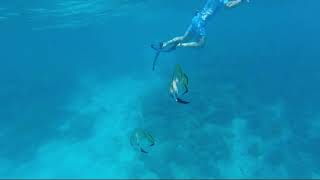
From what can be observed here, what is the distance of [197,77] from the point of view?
25312 millimetres

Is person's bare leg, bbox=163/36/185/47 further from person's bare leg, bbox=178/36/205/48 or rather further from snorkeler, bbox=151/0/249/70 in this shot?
person's bare leg, bbox=178/36/205/48

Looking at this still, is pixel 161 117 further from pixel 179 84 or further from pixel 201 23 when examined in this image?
pixel 179 84

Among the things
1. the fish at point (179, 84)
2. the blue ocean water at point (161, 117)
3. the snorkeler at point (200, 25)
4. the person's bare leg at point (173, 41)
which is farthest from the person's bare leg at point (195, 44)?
the fish at point (179, 84)

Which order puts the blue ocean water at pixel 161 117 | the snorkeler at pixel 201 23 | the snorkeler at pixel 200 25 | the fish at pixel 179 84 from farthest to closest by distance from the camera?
the blue ocean water at pixel 161 117, the snorkeler at pixel 201 23, the snorkeler at pixel 200 25, the fish at pixel 179 84

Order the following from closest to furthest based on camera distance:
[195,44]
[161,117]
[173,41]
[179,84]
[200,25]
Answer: [179,84] → [195,44] → [173,41] → [200,25] → [161,117]

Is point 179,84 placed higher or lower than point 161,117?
lower

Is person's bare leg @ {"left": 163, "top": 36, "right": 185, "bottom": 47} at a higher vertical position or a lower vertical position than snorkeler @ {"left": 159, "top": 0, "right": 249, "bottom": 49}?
lower

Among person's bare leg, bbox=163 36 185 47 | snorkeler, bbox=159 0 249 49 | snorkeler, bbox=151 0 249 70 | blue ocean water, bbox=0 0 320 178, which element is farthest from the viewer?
blue ocean water, bbox=0 0 320 178

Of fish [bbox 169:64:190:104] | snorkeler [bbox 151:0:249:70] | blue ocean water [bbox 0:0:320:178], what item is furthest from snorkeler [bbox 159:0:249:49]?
fish [bbox 169:64:190:104]

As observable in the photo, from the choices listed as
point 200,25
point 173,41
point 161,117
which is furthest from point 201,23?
point 161,117

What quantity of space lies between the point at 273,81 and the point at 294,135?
733 centimetres

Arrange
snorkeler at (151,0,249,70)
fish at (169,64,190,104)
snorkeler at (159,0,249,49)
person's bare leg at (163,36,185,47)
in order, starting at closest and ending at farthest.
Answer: fish at (169,64,190,104)
person's bare leg at (163,36,185,47)
snorkeler at (151,0,249,70)
snorkeler at (159,0,249,49)

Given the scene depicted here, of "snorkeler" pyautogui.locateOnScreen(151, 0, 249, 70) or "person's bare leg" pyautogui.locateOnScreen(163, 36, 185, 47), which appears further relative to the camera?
"snorkeler" pyautogui.locateOnScreen(151, 0, 249, 70)

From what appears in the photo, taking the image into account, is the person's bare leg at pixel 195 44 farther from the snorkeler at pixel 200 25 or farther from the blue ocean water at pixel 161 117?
the blue ocean water at pixel 161 117
